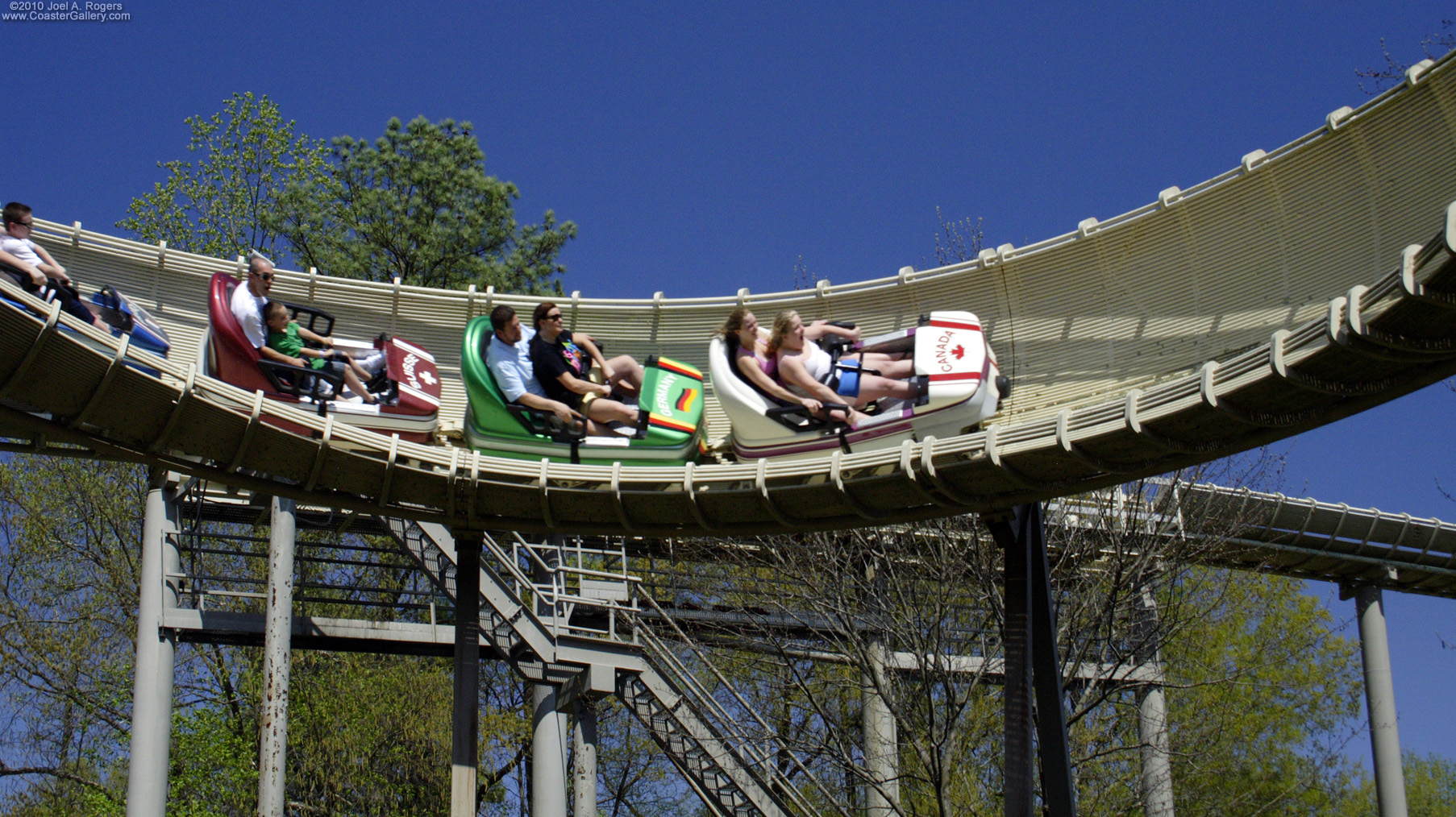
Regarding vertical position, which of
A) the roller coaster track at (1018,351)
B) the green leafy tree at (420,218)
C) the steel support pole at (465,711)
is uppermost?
the green leafy tree at (420,218)

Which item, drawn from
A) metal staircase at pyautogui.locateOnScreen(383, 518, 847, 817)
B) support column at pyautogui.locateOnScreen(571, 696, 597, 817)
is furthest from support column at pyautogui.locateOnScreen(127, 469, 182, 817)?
support column at pyautogui.locateOnScreen(571, 696, 597, 817)

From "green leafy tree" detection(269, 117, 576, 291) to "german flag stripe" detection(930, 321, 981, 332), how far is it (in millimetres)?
15995

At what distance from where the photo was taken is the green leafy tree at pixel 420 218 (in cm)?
2581

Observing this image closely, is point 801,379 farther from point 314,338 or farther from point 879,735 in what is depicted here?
point 879,735

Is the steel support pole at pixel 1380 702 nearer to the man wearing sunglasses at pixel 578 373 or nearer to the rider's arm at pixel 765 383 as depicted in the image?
the rider's arm at pixel 765 383

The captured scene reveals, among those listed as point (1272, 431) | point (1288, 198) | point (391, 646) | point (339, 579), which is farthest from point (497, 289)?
point (1272, 431)

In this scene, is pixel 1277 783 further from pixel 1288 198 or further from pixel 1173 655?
pixel 1288 198

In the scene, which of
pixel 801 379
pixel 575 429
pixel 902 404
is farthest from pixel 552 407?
pixel 902 404

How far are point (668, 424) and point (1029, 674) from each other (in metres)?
3.67

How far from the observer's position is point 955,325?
441 inches

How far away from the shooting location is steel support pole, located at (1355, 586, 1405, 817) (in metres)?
17.7

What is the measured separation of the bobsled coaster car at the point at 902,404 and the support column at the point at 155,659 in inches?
343

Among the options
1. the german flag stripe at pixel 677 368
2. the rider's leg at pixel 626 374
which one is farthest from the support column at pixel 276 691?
the german flag stripe at pixel 677 368

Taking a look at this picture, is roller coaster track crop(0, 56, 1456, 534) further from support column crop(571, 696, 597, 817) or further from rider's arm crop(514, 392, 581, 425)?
support column crop(571, 696, 597, 817)
